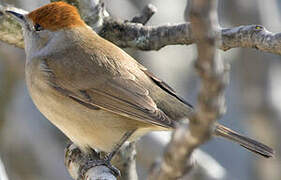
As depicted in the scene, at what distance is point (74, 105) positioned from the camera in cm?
454

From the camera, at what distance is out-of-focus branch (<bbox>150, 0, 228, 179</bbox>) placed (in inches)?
75.3

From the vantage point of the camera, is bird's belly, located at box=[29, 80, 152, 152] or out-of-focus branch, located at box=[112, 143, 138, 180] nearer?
bird's belly, located at box=[29, 80, 152, 152]

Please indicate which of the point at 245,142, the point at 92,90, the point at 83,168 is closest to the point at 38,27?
the point at 92,90

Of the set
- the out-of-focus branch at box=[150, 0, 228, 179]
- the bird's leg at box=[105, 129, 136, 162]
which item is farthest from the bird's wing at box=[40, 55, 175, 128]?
the out-of-focus branch at box=[150, 0, 228, 179]

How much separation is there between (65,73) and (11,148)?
10.5 ft

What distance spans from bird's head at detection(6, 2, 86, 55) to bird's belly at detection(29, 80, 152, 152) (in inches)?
27.5

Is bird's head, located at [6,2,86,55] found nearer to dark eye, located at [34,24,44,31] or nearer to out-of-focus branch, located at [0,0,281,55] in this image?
dark eye, located at [34,24,44,31]

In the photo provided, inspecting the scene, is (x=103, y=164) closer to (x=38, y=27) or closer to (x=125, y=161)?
(x=125, y=161)

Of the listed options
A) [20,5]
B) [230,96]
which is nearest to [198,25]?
[20,5]

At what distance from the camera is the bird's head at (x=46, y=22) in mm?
4762

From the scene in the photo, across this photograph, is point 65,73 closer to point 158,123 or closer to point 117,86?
point 117,86

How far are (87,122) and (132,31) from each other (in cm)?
100

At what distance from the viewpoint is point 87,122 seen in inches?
176

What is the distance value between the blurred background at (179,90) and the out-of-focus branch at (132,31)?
1.65 metres
